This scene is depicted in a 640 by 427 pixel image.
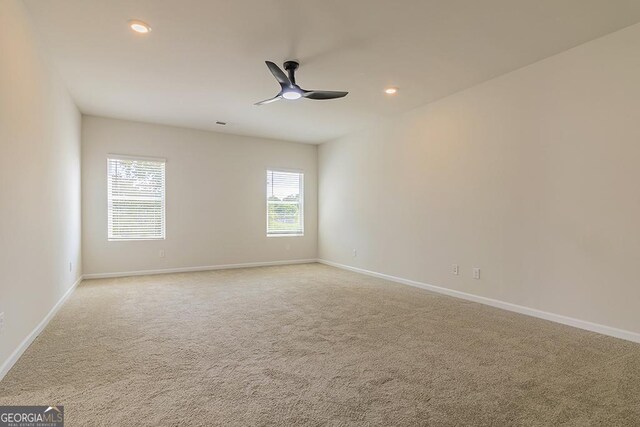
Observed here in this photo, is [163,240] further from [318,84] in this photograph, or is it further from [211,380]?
[211,380]

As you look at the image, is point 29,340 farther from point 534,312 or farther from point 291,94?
point 534,312

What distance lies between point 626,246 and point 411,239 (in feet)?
8.45

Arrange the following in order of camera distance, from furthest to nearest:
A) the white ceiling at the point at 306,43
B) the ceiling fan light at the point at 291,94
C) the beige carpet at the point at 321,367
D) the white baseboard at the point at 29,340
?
1. the ceiling fan light at the point at 291,94
2. the white ceiling at the point at 306,43
3. the white baseboard at the point at 29,340
4. the beige carpet at the point at 321,367

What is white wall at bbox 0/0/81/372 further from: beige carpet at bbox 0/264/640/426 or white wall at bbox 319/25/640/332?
white wall at bbox 319/25/640/332

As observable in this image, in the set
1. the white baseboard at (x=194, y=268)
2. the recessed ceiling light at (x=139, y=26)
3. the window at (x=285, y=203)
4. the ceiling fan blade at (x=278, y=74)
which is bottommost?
the white baseboard at (x=194, y=268)

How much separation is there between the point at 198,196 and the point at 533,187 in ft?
17.7

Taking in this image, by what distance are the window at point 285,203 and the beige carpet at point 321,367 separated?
3.40 m

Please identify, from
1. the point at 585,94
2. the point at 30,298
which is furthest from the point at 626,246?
the point at 30,298

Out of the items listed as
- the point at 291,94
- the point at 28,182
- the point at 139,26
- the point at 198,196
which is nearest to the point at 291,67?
the point at 291,94

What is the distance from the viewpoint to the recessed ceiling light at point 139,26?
285cm

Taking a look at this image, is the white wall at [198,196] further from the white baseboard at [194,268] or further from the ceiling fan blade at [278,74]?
the ceiling fan blade at [278,74]

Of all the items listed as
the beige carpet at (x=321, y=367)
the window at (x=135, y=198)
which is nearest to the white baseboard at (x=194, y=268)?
the window at (x=135, y=198)

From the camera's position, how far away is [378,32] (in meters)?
3.04

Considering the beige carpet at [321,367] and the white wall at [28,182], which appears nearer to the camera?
the beige carpet at [321,367]
